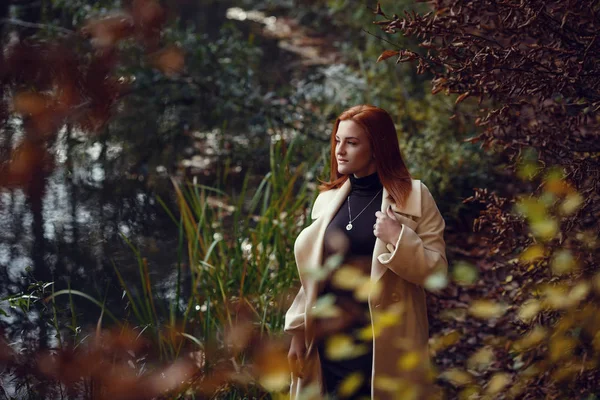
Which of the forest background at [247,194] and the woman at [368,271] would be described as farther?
the woman at [368,271]

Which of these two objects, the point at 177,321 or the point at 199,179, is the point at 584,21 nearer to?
the point at 177,321

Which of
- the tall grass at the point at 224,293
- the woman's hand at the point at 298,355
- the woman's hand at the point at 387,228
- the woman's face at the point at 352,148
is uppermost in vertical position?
the woman's face at the point at 352,148

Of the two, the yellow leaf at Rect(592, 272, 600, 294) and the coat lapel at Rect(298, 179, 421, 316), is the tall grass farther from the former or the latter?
the yellow leaf at Rect(592, 272, 600, 294)

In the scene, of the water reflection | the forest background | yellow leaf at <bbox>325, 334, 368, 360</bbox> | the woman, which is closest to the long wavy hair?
Answer: the woman

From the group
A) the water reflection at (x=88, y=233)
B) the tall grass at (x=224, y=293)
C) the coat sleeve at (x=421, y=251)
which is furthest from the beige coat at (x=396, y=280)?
the water reflection at (x=88, y=233)

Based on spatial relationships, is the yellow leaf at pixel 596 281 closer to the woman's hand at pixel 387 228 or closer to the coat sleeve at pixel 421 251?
the coat sleeve at pixel 421 251

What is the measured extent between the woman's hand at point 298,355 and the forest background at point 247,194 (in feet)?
0.34

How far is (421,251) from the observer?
2658 millimetres

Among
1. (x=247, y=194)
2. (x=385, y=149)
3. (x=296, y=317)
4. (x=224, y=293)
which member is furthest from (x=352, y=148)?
(x=247, y=194)

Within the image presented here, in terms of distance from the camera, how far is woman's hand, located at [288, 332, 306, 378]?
2904 mm

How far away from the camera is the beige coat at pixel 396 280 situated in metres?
2.67

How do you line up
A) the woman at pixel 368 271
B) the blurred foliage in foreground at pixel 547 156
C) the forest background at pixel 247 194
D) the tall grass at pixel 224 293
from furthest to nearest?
the tall grass at pixel 224 293 → the woman at pixel 368 271 → the blurred foliage in foreground at pixel 547 156 → the forest background at pixel 247 194

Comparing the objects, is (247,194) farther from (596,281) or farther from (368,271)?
(596,281)

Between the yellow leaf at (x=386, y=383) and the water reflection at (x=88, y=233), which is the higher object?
the yellow leaf at (x=386, y=383)
